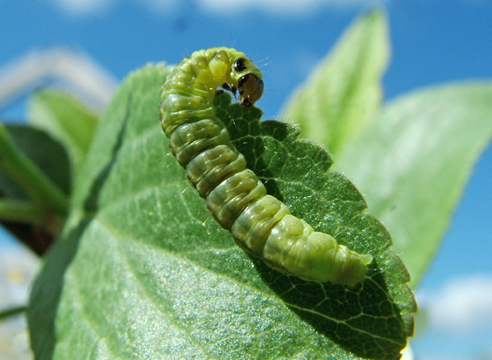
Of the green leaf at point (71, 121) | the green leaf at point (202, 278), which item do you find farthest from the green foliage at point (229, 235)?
the green leaf at point (71, 121)

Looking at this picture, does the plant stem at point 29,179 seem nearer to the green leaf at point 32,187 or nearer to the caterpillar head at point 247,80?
the green leaf at point 32,187

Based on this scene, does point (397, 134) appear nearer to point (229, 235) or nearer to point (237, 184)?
point (237, 184)

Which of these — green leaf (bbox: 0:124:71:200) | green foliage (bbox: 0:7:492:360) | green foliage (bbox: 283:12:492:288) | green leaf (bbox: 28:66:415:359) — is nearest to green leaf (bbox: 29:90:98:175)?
green leaf (bbox: 0:124:71:200)

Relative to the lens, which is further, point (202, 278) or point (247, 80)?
point (247, 80)

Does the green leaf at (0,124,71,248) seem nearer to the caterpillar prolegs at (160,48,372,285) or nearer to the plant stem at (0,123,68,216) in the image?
the plant stem at (0,123,68,216)

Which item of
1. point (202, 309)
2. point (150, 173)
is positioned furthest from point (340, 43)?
point (202, 309)

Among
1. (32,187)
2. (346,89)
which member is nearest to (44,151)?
(32,187)
